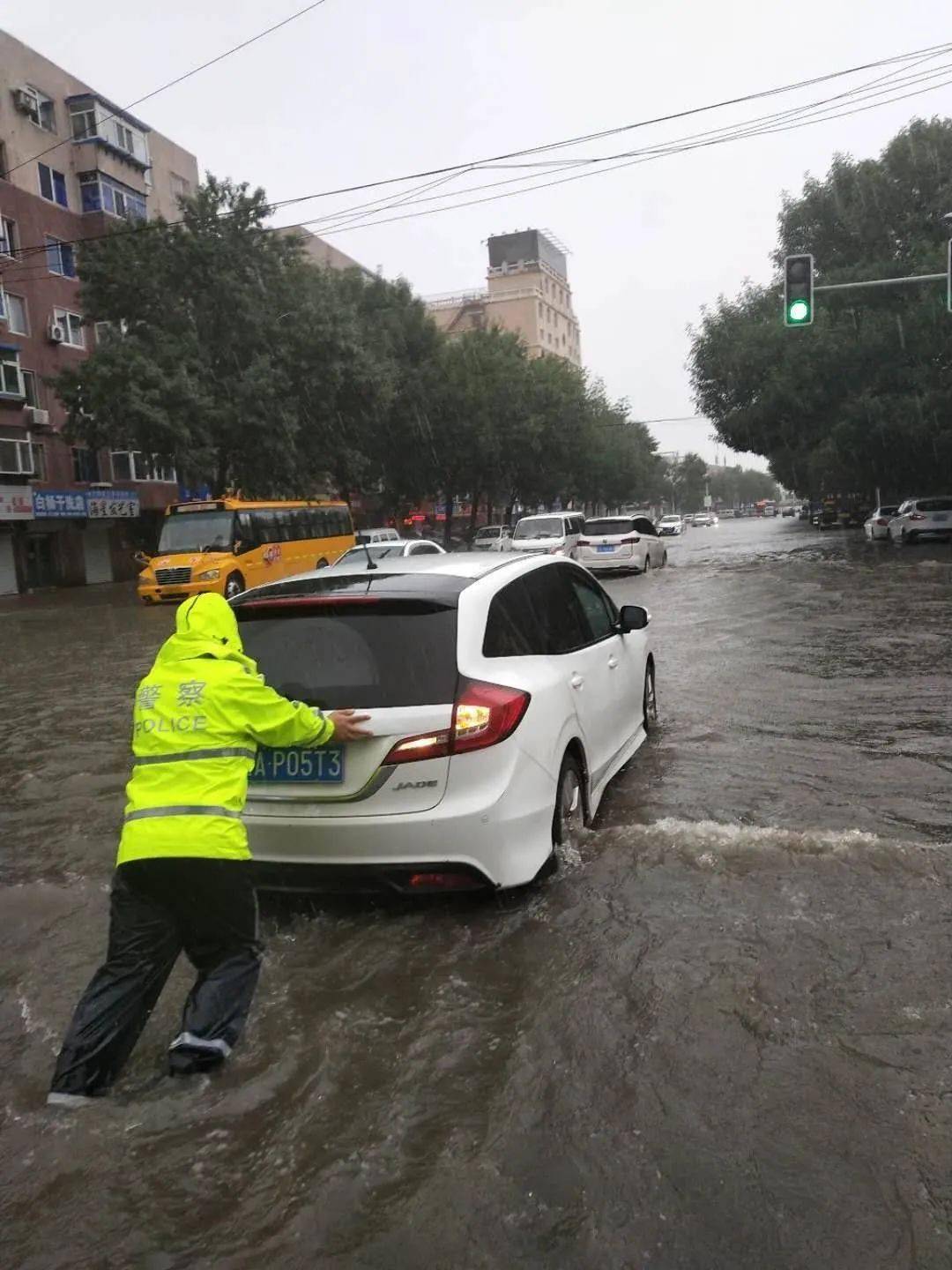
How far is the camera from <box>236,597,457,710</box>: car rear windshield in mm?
4113

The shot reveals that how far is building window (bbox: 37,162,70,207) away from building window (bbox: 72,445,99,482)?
8.47m

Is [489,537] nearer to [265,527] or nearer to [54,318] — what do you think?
[265,527]

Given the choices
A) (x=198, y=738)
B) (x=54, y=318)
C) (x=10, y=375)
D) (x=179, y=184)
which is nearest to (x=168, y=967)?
(x=198, y=738)

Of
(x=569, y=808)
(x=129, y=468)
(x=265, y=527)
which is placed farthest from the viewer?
(x=129, y=468)

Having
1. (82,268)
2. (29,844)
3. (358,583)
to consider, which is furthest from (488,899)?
(82,268)

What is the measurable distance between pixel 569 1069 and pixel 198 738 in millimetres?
1504

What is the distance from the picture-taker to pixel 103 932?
181 inches

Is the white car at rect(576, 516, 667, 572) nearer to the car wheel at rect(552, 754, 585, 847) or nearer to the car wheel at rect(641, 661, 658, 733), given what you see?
the car wheel at rect(641, 661, 658, 733)

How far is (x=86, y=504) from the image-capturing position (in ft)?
115

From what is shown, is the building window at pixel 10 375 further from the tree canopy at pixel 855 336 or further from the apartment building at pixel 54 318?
the tree canopy at pixel 855 336

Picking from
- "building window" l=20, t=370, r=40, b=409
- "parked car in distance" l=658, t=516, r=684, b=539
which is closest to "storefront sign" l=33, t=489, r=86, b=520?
"building window" l=20, t=370, r=40, b=409

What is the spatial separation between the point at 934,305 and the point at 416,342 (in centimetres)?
2231

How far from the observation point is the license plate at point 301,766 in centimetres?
405

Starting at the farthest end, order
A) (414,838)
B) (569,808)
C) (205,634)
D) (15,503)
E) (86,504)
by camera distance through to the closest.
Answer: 1. (86,504)
2. (15,503)
3. (569,808)
4. (414,838)
5. (205,634)
